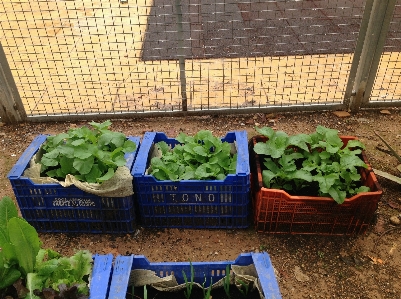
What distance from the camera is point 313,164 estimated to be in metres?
3.10

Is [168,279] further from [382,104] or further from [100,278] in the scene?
[382,104]

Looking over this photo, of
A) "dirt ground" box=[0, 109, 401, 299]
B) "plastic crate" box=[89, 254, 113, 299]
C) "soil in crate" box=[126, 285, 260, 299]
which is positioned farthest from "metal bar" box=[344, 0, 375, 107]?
"plastic crate" box=[89, 254, 113, 299]

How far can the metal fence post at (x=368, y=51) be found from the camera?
384 centimetres

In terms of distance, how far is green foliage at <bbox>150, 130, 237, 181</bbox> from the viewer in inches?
118

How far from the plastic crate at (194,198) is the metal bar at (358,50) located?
65.2 inches

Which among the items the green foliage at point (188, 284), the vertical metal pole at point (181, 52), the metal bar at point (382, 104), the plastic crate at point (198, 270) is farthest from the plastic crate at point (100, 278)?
the metal bar at point (382, 104)

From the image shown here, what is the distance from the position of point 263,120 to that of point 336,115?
0.80 m

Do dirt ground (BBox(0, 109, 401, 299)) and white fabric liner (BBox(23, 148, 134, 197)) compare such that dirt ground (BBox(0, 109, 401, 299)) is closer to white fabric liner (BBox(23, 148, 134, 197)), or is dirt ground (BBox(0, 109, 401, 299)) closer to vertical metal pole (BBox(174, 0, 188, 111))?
white fabric liner (BBox(23, 148, 134, 197))

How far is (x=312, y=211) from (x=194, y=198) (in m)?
0.86

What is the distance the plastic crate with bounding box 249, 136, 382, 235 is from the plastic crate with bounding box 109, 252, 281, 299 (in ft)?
2.75

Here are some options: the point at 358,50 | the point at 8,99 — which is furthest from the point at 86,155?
the point at 358,50

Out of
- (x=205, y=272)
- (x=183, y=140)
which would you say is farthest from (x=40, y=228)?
(x=205, y=272)

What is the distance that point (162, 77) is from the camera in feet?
16.9

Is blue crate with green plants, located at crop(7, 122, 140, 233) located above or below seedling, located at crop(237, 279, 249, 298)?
below
